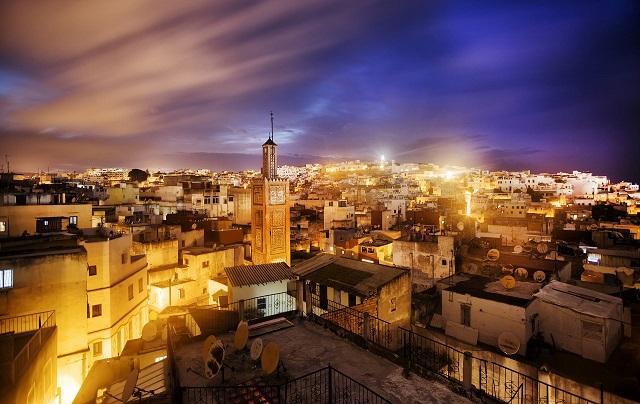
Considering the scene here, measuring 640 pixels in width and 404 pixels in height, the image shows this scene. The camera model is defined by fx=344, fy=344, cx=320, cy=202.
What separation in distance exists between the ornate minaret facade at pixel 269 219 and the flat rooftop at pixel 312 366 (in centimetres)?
2289

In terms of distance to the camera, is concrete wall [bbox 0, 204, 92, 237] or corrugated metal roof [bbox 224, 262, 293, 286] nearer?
corrugated metal roof [bbox 224, 262, 293, 286]

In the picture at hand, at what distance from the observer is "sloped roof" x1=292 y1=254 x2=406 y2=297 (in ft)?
54.2

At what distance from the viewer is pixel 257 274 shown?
65.1 feet

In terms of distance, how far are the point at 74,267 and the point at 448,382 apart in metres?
16.2

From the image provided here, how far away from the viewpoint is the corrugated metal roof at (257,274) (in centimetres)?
1905

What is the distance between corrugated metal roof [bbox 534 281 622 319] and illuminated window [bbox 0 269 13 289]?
2331 cm

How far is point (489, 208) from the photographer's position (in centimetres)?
5941

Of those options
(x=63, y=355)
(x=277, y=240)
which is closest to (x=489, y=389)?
(x=63, y=355)

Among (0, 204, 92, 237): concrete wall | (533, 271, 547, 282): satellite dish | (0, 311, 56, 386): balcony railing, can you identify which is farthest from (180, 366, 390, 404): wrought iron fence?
(0, 204, 92, 237): concrete wall

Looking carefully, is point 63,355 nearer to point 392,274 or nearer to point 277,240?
point 392,274

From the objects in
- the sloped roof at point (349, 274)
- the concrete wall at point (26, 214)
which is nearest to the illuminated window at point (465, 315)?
the sloped roof at point (349, 274)

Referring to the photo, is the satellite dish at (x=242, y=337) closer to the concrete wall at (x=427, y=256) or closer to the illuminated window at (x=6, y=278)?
the illuminated window at (x=6, y=278)

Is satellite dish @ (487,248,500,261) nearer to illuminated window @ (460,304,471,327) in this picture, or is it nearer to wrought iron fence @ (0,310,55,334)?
illuminated window @ (460,304,471,327)

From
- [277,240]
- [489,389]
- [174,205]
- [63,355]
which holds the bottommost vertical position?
[489,389]
